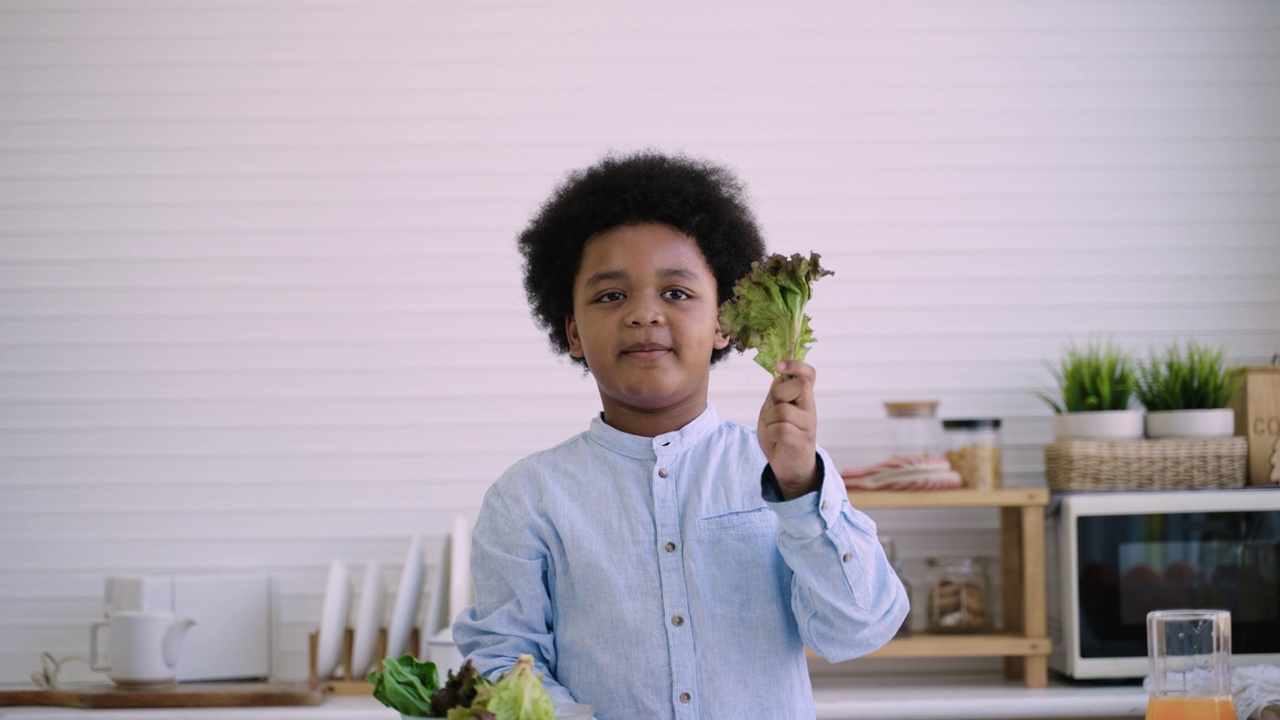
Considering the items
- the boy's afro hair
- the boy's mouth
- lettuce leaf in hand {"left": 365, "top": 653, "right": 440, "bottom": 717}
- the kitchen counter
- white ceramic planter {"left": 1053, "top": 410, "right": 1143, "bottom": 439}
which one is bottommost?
the kitchen counter

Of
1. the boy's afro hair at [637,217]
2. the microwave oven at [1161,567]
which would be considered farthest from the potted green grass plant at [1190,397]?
the boy's afro hair at [637,217]

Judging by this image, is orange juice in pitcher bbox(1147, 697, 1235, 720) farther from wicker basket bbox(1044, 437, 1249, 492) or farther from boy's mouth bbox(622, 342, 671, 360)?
wicker basket bbox(1044, 437, 1249, 492)

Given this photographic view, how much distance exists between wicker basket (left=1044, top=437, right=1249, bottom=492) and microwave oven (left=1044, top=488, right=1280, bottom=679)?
5cm

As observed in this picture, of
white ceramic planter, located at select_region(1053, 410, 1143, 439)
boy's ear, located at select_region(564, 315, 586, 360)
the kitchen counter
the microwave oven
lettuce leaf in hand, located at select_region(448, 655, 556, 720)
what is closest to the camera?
lettuce leaf in hand, located at select_region(448, 655, 556, 720)

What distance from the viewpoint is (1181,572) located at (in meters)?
2.75

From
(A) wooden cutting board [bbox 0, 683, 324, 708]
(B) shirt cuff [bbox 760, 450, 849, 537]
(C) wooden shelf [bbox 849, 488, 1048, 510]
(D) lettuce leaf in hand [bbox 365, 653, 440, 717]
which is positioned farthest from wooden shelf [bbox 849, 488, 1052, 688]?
(D) lettuce leaf in hand [bbox 365, 653, 440, 717]

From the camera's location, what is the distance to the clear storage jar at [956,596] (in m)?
2.89

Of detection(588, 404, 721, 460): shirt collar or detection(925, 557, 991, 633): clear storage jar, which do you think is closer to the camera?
detection(588, 404, 721, 460): shirt collar

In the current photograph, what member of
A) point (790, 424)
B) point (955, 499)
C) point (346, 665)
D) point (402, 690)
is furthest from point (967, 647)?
point (402, 690)

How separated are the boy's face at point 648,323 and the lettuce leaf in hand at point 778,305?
7.6 inches

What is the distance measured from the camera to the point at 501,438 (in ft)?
10.4

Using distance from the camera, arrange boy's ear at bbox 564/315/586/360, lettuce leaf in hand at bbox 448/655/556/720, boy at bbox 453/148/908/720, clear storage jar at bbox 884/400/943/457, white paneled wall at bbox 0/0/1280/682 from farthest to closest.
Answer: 1. white paneled wall at bbox 0/0/1280/682
2. clear storage jar at bbox 884/400/943/457
3. boy's ear at bbox 564/315/586/360
4. boy at bbox 453/148/908/720
5. lettuce leaf in hand at bbox 448/655/556/720

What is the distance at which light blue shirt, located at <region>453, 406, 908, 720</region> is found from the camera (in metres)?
1.34

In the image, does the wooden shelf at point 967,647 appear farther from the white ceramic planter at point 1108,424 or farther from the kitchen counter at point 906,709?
the white ceramic planter at point 1108,424
